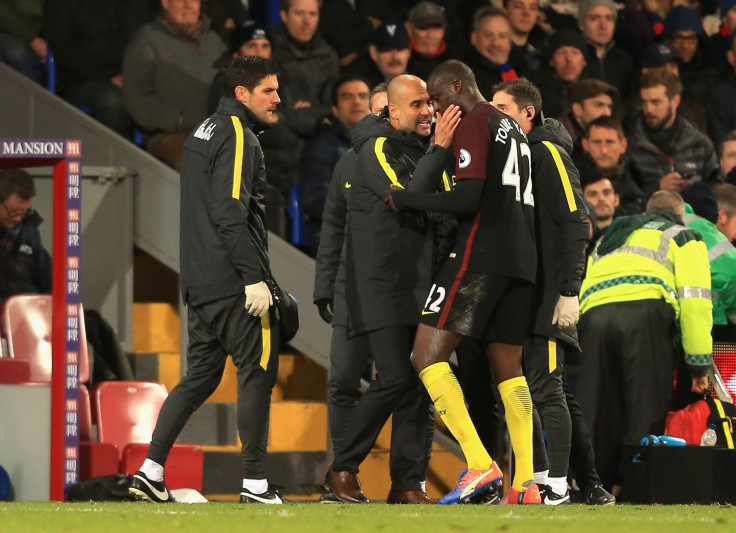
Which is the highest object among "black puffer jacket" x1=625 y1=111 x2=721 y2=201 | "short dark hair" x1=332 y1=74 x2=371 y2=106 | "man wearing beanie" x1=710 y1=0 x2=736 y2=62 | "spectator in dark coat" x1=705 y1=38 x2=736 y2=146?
"man wearing beanie" x1=710 y1=0 x2=736 y2=62

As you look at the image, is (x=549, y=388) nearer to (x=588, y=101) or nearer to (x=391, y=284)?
(x=391, y=284)

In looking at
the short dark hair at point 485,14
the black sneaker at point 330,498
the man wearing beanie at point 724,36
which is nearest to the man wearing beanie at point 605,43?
the man wearing beanie at point 724,36

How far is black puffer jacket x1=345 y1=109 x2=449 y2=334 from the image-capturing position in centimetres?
784

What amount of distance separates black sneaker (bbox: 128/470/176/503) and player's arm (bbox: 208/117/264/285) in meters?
1.08

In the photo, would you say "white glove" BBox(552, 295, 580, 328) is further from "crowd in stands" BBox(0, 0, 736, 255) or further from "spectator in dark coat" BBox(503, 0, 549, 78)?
"spectator in dark coat" BBox(503, 0, 549, 78)

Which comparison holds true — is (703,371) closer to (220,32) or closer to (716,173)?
(716,173)

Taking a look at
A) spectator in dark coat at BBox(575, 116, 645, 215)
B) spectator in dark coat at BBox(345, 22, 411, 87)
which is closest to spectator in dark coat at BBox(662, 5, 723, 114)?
spectator in dark coat at BBox(575, 116, 645, 215)

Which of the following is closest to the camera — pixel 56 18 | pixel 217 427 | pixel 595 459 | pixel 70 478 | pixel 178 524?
pixel 178 524

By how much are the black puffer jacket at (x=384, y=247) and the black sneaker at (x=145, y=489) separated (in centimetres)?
124

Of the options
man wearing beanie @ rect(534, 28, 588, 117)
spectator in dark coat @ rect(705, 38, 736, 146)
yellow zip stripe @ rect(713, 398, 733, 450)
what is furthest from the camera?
spectator in dark coat @ rect(705, 38, 736, 146)

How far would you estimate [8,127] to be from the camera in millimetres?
11047

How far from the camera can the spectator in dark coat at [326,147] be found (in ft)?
35.7

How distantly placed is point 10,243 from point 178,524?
14.3ft

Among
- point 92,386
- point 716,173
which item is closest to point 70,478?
point 92,386
